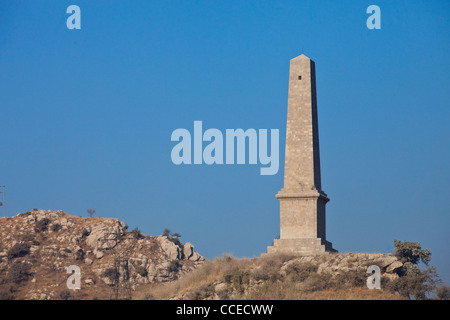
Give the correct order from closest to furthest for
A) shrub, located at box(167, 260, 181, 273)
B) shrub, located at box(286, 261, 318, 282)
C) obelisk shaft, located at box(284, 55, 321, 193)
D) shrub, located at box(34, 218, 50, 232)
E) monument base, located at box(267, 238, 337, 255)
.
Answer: shrub, located at box(286, 261, 318, 282) < monument base, located at box(267, 238, 337, 255) < obelisk shaft, located at box(284, 55, 321, 193) < shrub, located at box(167, 260, 181, 273) < shrub, located at box(34, 218, 50, 232)

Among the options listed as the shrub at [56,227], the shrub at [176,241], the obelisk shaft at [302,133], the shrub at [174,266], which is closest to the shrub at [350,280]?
the obelisk shaft at [302,133]

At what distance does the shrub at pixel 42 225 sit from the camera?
76125 mm

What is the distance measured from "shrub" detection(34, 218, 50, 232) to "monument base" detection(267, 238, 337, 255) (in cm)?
3444

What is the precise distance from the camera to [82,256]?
71125 millimetres

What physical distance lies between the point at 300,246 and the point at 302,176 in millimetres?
3855

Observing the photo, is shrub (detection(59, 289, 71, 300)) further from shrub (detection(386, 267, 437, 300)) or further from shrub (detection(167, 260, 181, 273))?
shrub (detection(386, 267, 437, 300))

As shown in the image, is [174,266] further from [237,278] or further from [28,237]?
[237,278]

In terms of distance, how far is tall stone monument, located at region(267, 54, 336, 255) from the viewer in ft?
153

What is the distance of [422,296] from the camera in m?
42.7

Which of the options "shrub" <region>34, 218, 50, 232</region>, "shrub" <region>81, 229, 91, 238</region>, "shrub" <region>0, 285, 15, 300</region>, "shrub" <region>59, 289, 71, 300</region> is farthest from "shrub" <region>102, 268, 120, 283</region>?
"shrub" <region>34, 218, 50, 232</region>

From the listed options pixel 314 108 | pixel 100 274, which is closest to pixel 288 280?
pixel 314 108

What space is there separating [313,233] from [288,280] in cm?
411
